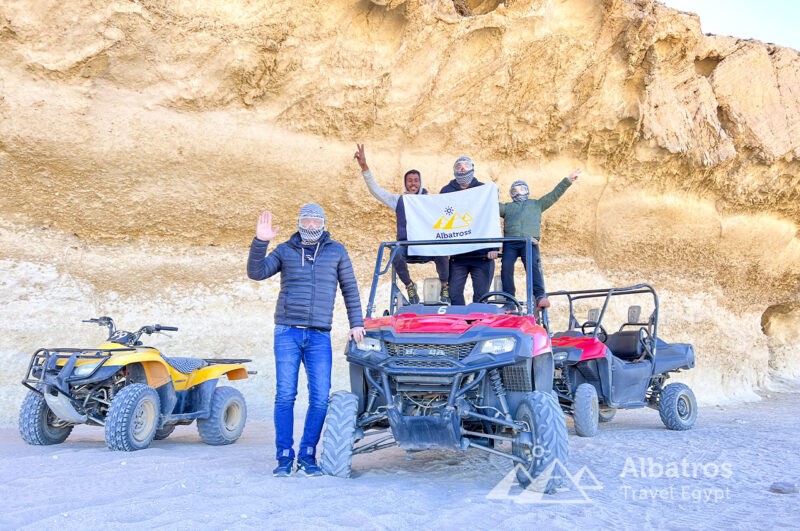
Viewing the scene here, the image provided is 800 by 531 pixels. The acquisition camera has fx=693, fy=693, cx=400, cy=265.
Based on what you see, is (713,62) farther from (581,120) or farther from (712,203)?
(581,120)

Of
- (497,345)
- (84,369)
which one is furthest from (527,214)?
(84,369)

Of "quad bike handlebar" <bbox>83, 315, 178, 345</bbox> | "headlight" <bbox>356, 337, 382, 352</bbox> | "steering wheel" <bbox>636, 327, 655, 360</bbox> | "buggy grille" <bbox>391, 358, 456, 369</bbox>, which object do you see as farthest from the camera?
"steering wheel" <bbox>636, 327, 655, 360</bbox>

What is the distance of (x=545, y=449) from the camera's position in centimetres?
449

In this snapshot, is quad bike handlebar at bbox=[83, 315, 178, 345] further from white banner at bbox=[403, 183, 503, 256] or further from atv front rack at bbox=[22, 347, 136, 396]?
white banner at bbox=[403, 183, 503, 256]

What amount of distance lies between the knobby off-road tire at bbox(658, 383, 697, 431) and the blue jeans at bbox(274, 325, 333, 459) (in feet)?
18.0

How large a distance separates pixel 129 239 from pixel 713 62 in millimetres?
12735

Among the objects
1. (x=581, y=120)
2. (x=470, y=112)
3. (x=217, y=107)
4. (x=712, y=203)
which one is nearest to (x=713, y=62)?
(x=712, y=203)

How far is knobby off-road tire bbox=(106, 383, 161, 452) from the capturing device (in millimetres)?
5734

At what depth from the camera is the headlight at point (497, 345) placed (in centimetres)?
465

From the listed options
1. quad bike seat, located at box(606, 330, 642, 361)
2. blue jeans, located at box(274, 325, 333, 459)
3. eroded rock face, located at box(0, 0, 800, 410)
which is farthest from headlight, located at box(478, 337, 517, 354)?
eroded rock face, located at box(0, 0, 800, 410)

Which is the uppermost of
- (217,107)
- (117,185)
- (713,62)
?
(713,62)

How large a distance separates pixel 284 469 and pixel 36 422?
2.91 m

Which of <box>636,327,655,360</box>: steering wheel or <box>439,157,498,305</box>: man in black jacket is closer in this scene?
<box>439,157,498,305</box>: man in black jacket

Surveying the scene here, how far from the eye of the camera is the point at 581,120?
1305 cm
